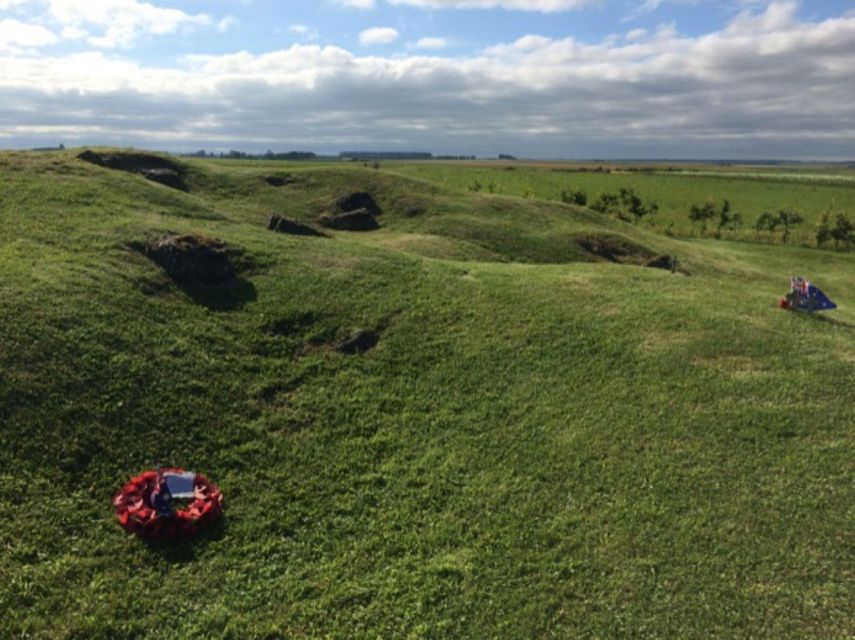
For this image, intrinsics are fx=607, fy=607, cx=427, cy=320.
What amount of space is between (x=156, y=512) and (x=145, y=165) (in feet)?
106

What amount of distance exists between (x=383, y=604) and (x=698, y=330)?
13.5 m

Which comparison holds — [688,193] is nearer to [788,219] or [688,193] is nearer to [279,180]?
[788,219]

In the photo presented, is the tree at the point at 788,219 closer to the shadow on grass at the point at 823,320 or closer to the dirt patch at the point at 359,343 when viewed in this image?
the shadow on grass at the point at 823,320

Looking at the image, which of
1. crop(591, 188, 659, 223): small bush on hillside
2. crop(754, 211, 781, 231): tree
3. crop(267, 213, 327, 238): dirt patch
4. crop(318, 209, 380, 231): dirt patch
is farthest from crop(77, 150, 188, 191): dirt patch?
crop(754, 211, 781, 231): tree

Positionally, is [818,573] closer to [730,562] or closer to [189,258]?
[730,562]

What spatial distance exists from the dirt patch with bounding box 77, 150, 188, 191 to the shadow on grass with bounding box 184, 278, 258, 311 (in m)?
18.6

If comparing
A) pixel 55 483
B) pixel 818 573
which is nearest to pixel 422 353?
pixel 55 483

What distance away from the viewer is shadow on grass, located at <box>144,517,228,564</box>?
402 inches

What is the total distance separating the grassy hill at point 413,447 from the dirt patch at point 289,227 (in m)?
4.78

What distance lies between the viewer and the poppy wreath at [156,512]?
10508 millimetres

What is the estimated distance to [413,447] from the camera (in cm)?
1371

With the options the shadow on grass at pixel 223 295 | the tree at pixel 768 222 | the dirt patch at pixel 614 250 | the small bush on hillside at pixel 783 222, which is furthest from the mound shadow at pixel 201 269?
the tree at pixel 768 222

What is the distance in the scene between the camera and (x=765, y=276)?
37.9 m

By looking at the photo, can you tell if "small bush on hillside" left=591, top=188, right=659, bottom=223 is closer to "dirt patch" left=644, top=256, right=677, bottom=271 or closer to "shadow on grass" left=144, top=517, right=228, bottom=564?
"dirt patch" left=644, top=256, right=677, bottom=271
